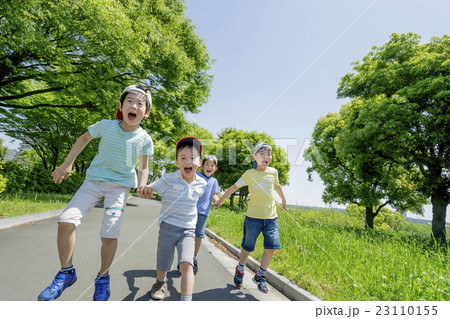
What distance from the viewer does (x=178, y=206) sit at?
8.13 ft

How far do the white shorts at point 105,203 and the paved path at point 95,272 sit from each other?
2.51 ft

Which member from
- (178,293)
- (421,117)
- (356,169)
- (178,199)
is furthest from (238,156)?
(178,199)

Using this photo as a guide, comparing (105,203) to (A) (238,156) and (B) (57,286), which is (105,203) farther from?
(A) (238,156)

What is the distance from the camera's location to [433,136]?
1030 centimetres

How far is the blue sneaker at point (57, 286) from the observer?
1939mm

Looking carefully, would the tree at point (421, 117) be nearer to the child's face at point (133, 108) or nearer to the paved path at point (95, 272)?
the paved path at point (95, 272)

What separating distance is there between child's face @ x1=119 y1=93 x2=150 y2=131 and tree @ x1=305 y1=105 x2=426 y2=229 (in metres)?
11.5

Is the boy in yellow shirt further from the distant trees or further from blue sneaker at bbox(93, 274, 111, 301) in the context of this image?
the distant trees

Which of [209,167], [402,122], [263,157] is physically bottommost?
[209,167]

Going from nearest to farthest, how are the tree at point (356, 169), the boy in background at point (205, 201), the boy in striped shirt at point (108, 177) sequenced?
the boy in striped shirt at point (108, 177), the boy in background at point (205, 201), the tree at point (356, 169)

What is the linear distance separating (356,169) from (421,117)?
4076 millimetres

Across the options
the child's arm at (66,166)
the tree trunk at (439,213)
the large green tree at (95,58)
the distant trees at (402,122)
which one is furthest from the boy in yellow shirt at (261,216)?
the tree trunk at (439,213)

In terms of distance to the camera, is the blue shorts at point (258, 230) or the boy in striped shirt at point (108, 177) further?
the blue shorts at point (258, 230)

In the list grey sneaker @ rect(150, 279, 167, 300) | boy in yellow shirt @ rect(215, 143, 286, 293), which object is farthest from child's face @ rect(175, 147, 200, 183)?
grey sneaker @ rect(150, 279, 167, 300)
